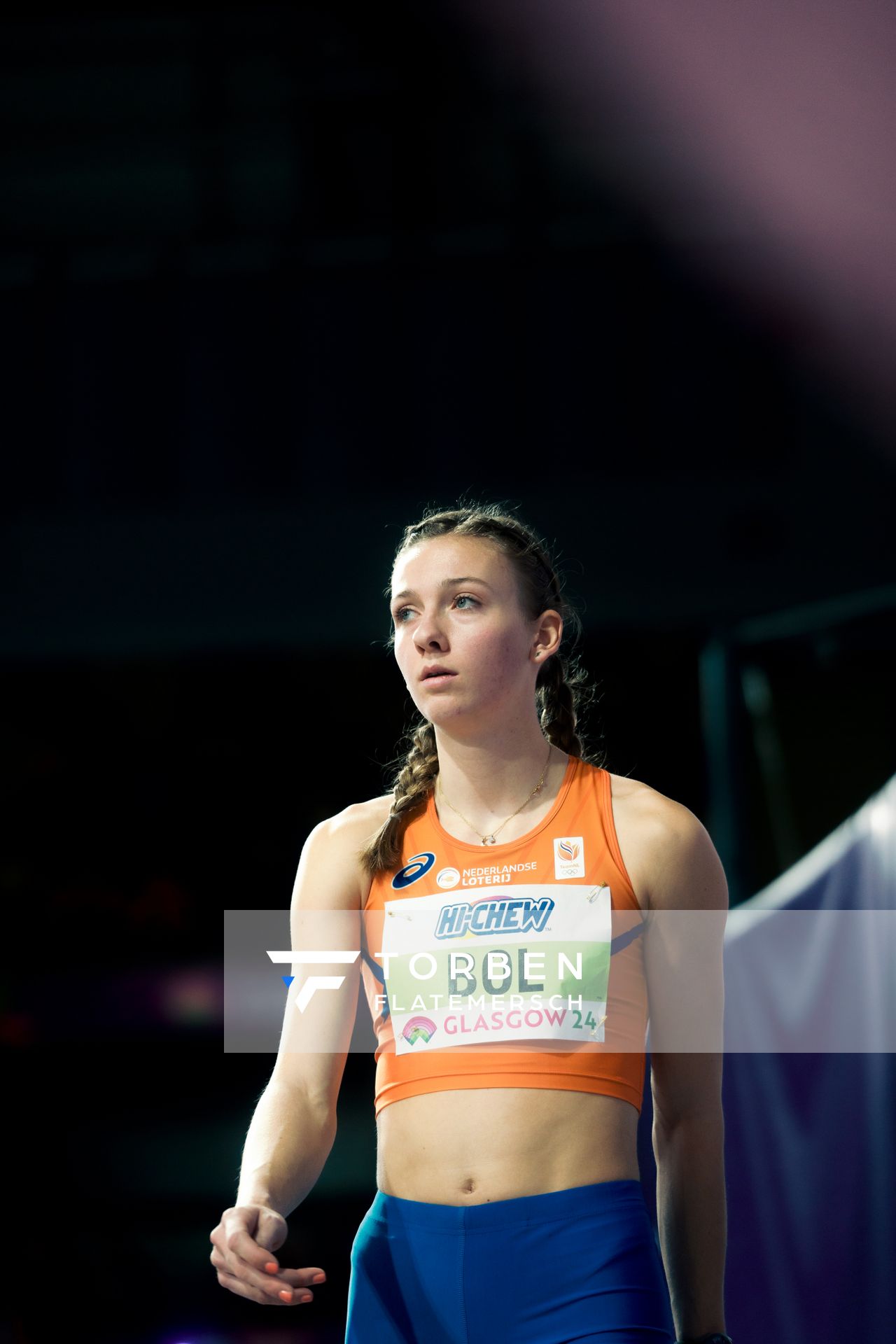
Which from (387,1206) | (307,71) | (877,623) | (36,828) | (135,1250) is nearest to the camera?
(387,1206)

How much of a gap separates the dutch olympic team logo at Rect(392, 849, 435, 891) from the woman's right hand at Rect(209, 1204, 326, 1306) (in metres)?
0.44

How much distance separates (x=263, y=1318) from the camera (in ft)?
16.5

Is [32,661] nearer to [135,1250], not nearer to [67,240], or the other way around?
[67,240]

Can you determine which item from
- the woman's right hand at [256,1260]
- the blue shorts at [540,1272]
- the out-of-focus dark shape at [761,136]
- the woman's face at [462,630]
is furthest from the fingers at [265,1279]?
the out-of-focus dark shape at [761,136]

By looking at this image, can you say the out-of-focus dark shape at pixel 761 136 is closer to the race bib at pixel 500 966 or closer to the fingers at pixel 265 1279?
the race bib at pixel 500 966

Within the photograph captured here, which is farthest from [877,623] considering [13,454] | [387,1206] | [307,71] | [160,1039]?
[307,71]

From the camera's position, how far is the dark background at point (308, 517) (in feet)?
19.7

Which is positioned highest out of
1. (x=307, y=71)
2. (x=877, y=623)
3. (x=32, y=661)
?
(x=307, y=71)

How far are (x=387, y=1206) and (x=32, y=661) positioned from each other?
17.2ft

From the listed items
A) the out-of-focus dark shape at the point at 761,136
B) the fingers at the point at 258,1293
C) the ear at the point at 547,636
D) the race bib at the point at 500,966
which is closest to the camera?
the fingers at the point at 258,1293

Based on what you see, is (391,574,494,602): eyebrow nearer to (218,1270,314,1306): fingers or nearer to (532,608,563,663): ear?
(532,608,563,663): ear

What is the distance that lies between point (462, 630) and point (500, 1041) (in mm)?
523

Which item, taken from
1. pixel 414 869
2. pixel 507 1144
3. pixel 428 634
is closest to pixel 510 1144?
pixel 507 1144

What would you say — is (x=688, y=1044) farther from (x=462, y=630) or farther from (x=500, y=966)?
(x=462, y=630)
